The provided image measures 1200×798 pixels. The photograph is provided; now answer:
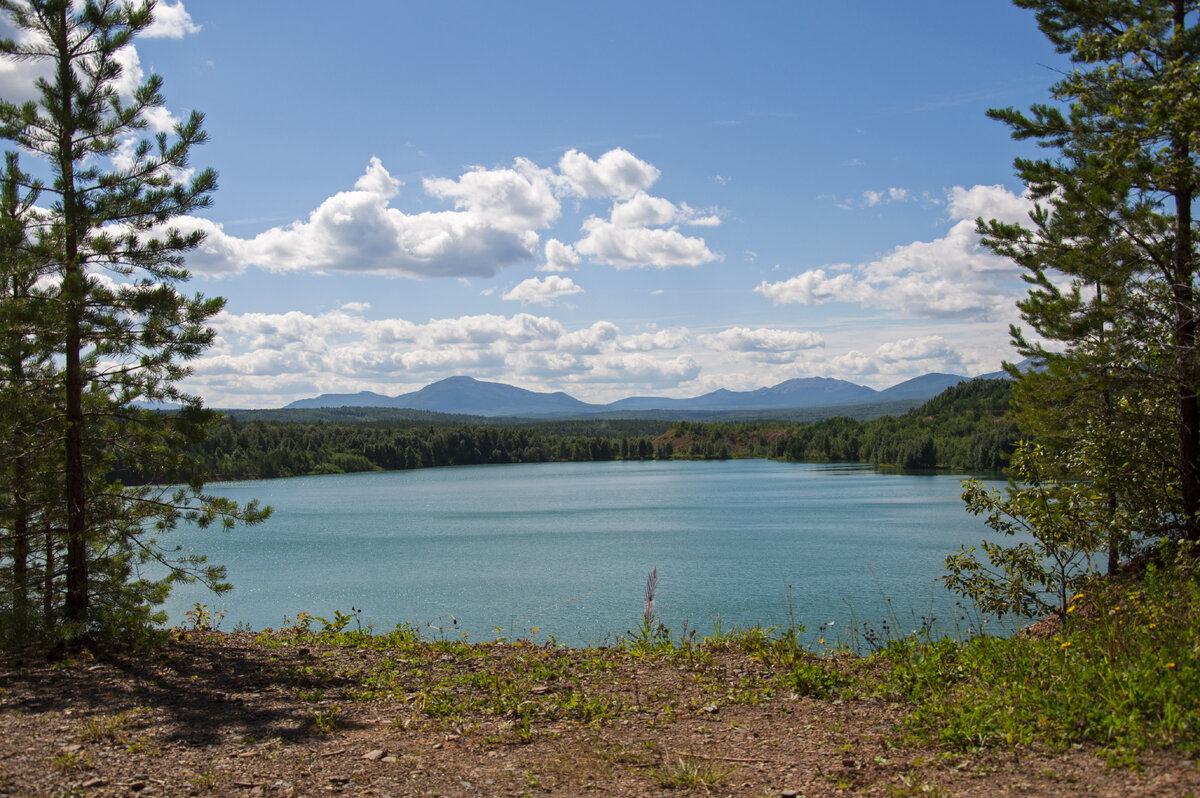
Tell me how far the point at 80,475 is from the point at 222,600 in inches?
651

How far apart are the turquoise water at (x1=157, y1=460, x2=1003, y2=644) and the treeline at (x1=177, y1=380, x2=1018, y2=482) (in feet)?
111

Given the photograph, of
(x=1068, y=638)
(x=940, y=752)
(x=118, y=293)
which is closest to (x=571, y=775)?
(x=940, y=752)

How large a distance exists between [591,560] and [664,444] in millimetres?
127625

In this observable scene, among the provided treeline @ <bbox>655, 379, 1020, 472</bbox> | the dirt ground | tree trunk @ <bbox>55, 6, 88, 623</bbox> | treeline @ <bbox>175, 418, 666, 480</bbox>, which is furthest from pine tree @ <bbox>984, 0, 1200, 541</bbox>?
treeline @ <bbox>175, 418, 666, 480</bbox>

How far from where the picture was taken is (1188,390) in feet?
28.0

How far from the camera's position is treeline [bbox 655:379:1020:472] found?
288 feet

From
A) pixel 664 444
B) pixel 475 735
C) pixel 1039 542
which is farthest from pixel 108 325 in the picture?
pixel 664 444

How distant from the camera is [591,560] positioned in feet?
93.8

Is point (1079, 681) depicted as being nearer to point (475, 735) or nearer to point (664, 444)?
point (475, 735)

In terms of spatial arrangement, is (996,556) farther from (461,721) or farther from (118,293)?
(118,293)

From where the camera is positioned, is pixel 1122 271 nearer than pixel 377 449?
Result: Yes

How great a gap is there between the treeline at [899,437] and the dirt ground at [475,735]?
6515cm

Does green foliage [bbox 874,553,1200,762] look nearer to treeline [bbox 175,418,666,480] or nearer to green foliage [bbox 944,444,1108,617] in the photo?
green foliage [bbox 944,444,1108,617]

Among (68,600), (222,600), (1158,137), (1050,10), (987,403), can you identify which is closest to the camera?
(1158,137)
